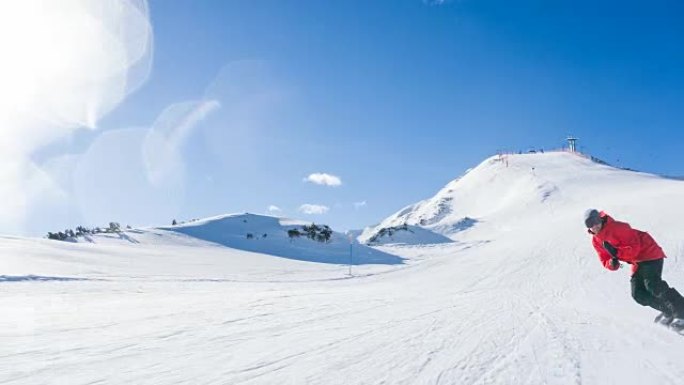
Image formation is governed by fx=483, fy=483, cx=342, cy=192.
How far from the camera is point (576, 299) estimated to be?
A: 10297 millimetres

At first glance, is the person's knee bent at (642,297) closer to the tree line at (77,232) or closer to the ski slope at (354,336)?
the ski slope at (354,336)

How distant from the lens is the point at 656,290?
20.4 feet

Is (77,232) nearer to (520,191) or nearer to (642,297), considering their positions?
(642,297)

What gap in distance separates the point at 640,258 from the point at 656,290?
Answer: 44cm

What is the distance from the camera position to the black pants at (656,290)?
20.0ft

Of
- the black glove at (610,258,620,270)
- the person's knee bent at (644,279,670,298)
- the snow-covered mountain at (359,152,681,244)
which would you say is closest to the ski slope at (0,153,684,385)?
the person's knee bent at (644,279,670,298)

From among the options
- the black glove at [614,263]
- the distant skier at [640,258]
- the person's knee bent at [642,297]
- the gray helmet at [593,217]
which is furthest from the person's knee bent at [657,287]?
the gray helmet at [593,217]

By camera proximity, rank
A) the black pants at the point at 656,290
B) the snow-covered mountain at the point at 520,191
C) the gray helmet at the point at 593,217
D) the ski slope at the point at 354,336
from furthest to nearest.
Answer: the snow-covered mountain at the point at 520,191
the gray helmet at the point at 593,217
the black pants at the point at 656,290
the ski slope at the point at 354,336

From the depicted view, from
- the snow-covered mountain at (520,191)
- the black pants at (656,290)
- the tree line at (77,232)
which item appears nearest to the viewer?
the black pants at (656,290)

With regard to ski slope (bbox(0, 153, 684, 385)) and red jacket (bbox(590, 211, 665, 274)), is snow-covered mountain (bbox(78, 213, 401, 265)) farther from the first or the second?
red jacket (bbox(590, 211, 665, 274))

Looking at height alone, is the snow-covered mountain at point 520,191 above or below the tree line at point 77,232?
above

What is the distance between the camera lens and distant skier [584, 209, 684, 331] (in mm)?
6199

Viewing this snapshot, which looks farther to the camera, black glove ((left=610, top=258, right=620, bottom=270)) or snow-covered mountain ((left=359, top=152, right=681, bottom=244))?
snow-covered mountain ((left=359, top=152, right=681, bottom=244))

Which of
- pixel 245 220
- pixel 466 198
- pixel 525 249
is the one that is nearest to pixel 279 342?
pixel 525 249
